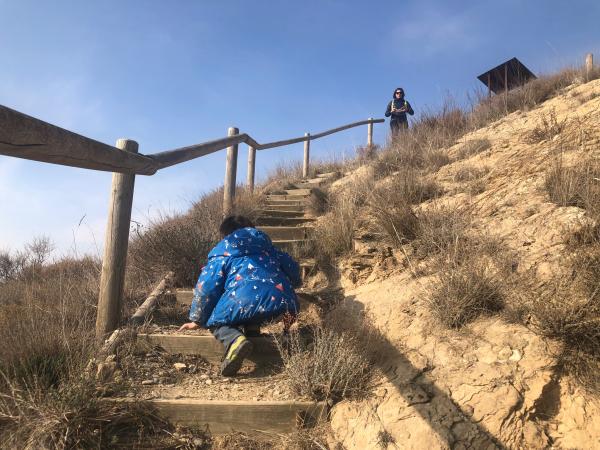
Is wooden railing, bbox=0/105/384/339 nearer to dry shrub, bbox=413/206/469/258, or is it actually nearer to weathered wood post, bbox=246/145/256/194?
weathered wood post, bbox=246/145/256/194

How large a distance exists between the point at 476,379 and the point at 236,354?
1.40m

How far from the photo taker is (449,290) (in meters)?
2.86

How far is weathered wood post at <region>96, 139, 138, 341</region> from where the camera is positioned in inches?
124

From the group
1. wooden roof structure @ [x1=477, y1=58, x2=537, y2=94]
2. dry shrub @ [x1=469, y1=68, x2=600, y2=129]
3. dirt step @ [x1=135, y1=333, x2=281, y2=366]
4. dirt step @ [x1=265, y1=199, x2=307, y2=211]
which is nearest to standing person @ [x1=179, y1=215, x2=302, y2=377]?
dirt step @ [x1=135, y1=333, x2=281, y2=366]

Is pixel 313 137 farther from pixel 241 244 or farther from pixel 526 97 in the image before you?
pixel 241 244

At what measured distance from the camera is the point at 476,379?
2412 mm

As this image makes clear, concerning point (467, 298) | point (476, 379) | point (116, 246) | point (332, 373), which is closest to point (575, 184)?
point (467, 298)

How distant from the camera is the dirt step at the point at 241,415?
8.05 feet

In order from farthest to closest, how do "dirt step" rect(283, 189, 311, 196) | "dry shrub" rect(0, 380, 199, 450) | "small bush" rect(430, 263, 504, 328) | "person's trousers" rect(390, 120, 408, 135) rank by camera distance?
"person's trousers" rect(390, 120, 408, 135)
"dirt step" rect(283, 189, 311, 196)
"small bush" rect(430, 263, 504, 328)
"dry shrub" rect(0, 380, 199, 450)

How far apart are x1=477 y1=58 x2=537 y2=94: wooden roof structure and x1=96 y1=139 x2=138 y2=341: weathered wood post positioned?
844 cm

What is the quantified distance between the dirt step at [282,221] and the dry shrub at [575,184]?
10.6 feet

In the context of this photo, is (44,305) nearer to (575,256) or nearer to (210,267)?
(210,267)

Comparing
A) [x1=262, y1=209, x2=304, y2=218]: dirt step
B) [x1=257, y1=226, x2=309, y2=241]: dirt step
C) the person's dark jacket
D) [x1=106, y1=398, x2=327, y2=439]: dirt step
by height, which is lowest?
[x1=106, y1=398, x2=327, y2=439]: dirt step

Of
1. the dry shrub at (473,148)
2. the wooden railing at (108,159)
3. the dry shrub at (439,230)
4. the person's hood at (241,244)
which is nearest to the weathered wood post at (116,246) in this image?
the wooden railing at (108,159)
